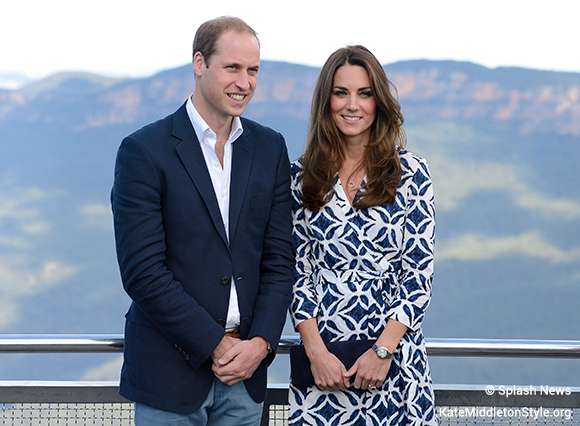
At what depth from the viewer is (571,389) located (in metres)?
1.93

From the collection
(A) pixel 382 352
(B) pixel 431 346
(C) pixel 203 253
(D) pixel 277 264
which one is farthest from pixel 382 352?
(C) pixel 203 253

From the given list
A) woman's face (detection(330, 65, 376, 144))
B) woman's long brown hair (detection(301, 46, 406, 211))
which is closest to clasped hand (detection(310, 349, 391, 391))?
woman's long brown hair (detection(301, 46, 406, 211))

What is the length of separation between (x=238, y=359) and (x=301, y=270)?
0.35 metres

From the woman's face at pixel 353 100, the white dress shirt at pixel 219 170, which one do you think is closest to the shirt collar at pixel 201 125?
the white dress shirt at pixel 219 170

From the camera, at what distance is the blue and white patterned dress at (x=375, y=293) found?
173 centimetres

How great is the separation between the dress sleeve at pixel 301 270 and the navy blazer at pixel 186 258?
0.05 metres

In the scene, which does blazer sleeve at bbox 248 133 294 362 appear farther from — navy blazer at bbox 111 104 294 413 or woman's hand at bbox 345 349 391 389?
woman's hand at bbox 345 349 391 389

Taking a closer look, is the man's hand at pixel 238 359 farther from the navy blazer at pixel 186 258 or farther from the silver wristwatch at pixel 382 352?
the silver wristwatch at pixel 382 352

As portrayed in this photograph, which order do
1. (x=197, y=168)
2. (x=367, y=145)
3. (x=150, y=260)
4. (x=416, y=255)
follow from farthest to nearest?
1. (x=367, y=145)
2. (x=416, y=255)
3. (x=197, y=168)
4. (x=150, y=260)

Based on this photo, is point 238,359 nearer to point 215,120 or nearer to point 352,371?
point 352,371

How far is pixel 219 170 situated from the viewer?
170 cm

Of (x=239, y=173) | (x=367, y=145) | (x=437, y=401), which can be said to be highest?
(x=367, y=145)

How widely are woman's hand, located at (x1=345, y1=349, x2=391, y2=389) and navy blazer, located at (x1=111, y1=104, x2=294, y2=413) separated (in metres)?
0.24

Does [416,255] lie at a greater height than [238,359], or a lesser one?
greater
